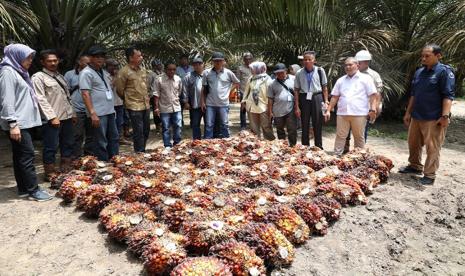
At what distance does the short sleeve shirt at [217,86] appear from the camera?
6.55 meters

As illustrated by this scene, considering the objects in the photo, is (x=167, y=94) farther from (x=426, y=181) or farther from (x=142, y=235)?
(x=426, y=181)

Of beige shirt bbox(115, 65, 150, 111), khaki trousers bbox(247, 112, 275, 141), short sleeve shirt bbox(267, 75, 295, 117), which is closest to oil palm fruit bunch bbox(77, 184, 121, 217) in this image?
beige shirt bbox(115, 65, 150, 111)

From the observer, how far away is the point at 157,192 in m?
3.78

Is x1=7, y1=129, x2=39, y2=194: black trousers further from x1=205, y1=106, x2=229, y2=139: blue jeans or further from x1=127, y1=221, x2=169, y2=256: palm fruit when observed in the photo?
x1=205, y1=106, x2=229, y2=139: blue jeans

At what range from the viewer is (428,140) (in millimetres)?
4773

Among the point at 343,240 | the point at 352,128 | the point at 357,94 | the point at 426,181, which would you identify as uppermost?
the point at 357,94

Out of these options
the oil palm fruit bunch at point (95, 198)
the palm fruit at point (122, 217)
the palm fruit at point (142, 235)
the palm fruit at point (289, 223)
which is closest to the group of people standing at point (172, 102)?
the oil palm fruit bunch at point (95, 198)

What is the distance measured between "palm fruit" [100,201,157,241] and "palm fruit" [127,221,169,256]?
0.33ft

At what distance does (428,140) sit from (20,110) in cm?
472

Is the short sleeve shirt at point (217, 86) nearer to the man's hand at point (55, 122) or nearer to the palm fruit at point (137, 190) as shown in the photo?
the man's hand at point (55, 122)

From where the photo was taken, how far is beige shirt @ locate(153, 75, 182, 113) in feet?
20.9

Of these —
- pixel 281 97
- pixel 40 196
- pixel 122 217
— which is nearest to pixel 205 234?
pixel 122 217

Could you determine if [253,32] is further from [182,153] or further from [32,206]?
[32,206]

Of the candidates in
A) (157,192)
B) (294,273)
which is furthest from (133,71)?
(294,273)
